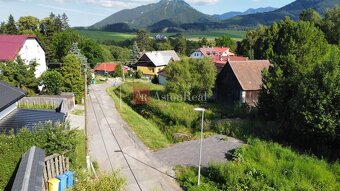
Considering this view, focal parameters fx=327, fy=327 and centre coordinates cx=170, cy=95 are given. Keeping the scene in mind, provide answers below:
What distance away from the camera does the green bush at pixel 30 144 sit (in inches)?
556

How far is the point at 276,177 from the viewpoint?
1652 centimetres

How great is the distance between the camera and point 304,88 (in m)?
20.3

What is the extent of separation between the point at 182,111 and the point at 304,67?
11.6 m

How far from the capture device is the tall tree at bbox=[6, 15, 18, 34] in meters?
78.5

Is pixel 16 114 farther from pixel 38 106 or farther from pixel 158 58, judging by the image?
pixel 158 58

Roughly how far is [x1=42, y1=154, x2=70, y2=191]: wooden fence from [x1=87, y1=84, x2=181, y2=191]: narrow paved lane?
8.95 ft

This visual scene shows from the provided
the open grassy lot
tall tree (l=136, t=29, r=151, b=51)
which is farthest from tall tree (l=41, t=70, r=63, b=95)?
tall tree (l=136, t=29, r=151, b=51)

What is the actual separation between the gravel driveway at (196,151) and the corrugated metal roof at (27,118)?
7.38m

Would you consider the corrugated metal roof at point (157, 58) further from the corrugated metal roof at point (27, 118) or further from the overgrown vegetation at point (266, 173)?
the overgrown vegetation at point (266, 173)

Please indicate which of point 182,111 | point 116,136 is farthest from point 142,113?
point 116,136

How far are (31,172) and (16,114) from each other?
11.7 metres

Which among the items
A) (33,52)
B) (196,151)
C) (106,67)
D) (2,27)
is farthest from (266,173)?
(2,27)


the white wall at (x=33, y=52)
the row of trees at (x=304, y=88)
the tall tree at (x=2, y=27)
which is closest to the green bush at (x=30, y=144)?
the row of trees at (x=304, y=88)

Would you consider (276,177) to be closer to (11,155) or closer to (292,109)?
(292,109)
